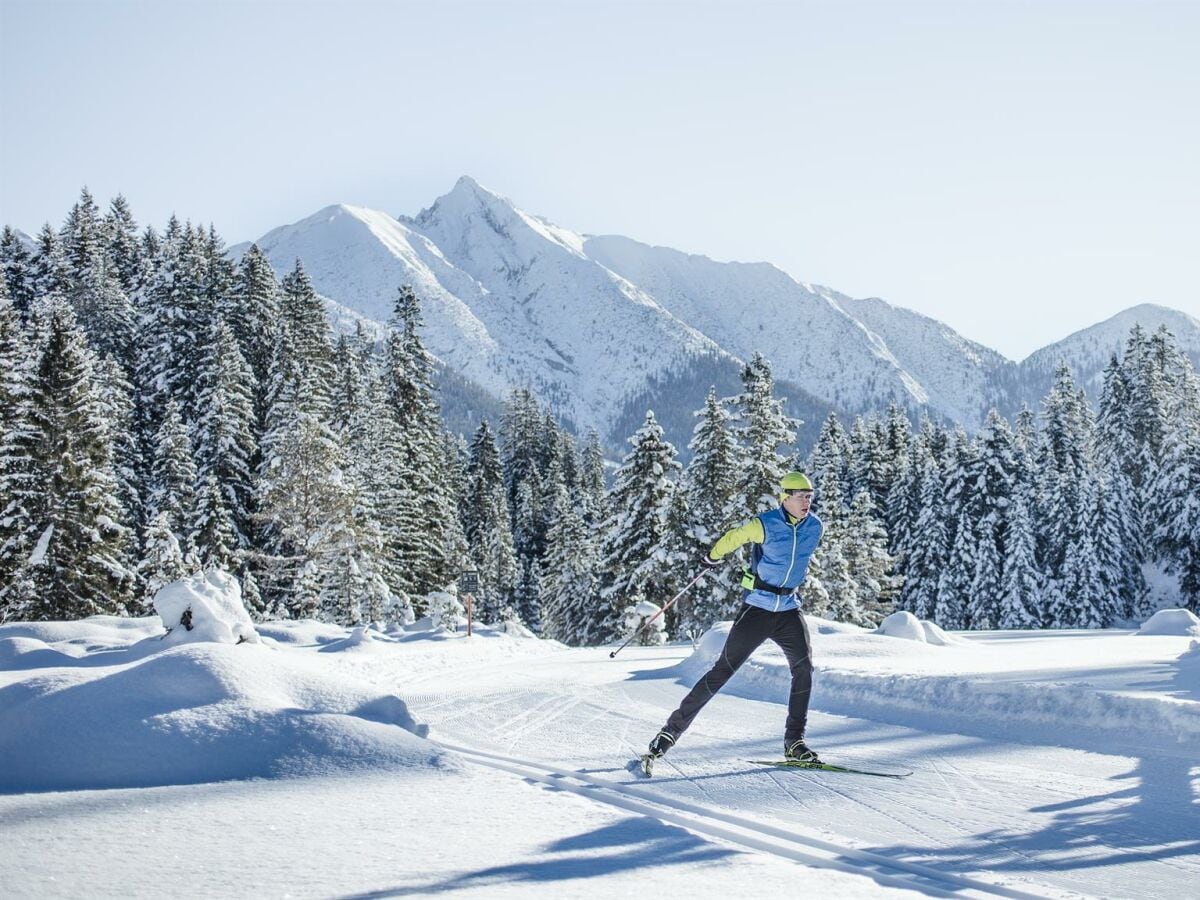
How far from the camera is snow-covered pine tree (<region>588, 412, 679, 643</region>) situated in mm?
36156

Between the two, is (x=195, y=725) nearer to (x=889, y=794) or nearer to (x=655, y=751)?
(x=655, y=751)

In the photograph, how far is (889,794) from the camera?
6578 millimetres

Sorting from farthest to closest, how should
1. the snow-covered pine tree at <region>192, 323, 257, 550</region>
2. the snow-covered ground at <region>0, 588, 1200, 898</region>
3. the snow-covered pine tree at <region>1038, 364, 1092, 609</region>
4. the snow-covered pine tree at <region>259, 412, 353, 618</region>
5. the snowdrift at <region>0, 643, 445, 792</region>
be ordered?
1. the snow-covered pine tree at <region>1038, 364, 1092, 609</region>
2. the snow-covered pine tree at <region>192, 323, 257, 550</region>
3. the snow-covered pine tree at <region>259, 412, 353, 618</region>
4. the snowdrift at <region>0, 643, 445, 792</region>
5. the snow-covered ground at <region>0, 588, 1200, 898</region>

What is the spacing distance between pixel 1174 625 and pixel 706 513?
740 inches

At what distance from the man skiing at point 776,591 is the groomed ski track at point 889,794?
43cm

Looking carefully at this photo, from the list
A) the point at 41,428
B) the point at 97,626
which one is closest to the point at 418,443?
the point at 41,428

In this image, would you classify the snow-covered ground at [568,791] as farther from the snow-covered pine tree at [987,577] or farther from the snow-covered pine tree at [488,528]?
the snow-covered pine tree at [488,528]

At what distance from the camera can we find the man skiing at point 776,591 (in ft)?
23.6

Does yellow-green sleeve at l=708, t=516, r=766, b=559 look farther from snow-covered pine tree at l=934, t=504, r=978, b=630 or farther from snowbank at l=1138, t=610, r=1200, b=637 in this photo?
snow-covered pine tree at l=934, t=504, r=978, b=630

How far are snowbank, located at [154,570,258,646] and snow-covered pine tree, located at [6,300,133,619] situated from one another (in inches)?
747

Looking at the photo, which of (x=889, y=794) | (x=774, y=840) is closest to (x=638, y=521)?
(x=889, y=794)

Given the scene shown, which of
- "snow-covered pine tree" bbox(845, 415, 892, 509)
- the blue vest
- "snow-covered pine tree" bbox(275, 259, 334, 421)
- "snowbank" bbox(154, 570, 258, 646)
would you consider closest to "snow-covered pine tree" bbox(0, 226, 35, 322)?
"snow-covered pine tree" bbox(275, 259, 334, 421)

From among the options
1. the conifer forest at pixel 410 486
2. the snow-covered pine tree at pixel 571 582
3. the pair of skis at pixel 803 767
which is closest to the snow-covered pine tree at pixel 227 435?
the conifer forest at pixel 410 486

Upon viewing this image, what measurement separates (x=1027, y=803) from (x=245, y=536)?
1496 inches
